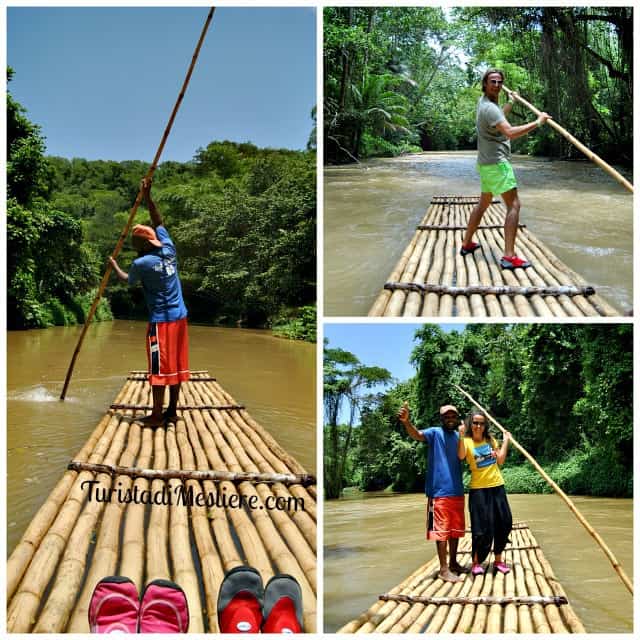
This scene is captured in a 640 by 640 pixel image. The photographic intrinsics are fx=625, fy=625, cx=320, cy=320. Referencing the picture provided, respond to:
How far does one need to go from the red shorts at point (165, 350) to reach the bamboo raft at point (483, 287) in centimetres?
100

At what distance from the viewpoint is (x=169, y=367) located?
2924mm

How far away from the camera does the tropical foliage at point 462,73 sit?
3.42 meters

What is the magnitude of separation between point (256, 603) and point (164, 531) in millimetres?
403

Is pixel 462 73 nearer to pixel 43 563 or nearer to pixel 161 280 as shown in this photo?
pixel 161 280

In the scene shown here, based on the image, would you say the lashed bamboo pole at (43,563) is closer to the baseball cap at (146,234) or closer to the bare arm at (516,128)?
the baseball cap at (146,234)

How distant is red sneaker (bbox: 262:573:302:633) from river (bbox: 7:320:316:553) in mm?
956

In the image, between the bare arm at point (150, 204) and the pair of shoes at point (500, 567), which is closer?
the pair of shoes at point (500, 567)

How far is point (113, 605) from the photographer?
1.93 meters

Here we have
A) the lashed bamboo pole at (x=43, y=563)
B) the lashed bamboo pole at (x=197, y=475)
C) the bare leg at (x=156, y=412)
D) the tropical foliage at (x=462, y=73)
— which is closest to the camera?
the lashed bamboo pole at (x=43, y=563)

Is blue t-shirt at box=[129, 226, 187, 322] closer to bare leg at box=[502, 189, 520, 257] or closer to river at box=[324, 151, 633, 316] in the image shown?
river at box=[324, 151, 633, 316]

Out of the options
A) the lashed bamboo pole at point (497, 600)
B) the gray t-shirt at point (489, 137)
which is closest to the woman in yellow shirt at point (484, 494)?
the lashed bamboo pole at point (497, 600)

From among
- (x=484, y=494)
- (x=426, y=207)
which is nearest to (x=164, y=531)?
(x=484, y=494)

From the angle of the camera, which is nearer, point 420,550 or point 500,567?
point 500,567

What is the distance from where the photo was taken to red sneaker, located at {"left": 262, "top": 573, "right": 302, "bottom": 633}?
6.50ft
